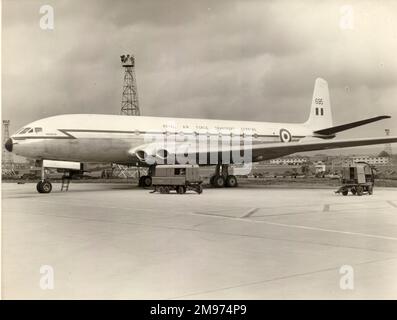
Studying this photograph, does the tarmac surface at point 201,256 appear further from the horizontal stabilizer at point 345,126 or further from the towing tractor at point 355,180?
the horizontal stabilizer at point 345,126

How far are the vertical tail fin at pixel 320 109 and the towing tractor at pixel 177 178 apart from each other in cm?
1514

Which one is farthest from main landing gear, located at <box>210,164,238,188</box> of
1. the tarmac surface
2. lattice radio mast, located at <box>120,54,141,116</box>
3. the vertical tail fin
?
lattice radio mast, located at <box>120,54,141,116</box>

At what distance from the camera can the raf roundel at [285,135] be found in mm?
31031

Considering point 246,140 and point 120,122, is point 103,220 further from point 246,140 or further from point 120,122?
point 246,140

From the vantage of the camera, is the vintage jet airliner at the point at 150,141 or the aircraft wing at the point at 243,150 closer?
the vintage jet airliner at the point at 150,141

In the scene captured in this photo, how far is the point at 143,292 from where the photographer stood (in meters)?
4.89

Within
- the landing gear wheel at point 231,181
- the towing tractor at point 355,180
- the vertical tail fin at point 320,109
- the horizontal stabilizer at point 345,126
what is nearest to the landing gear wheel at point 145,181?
the landing gear wheel at point 231,181

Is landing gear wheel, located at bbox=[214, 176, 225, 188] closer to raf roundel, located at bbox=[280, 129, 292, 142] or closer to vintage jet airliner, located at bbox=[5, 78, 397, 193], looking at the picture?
vintage jet airliner, located at bbox=[5, 78, 397, 193]

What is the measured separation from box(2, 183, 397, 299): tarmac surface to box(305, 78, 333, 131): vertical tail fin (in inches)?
899

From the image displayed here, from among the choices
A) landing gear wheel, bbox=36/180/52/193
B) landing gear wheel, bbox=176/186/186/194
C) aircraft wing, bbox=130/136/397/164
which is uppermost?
aircraft wing, bbox=130/136/397/164

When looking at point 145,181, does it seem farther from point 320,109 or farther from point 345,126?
point 320,109

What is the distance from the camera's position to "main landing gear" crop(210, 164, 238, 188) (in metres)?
27.7

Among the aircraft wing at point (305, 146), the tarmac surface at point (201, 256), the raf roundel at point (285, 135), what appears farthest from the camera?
the raf roundel at point (285, 135)
